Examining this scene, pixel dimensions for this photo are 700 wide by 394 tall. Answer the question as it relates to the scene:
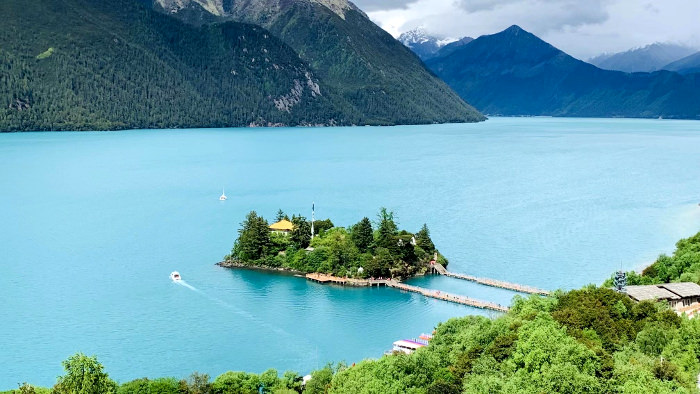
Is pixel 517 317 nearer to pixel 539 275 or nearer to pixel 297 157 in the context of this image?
pixel 539 275

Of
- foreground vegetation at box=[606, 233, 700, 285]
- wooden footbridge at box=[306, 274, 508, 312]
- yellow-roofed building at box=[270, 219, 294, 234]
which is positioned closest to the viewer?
foreground vegetation at box=[606, 233, 700, 285]

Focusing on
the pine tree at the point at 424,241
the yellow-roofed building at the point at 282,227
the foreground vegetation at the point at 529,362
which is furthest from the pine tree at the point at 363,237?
the foreground vegetation at the point at 529,362

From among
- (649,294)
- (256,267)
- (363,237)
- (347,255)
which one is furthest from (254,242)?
(649,294)

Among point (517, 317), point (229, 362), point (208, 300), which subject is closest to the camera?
point (517, 317)

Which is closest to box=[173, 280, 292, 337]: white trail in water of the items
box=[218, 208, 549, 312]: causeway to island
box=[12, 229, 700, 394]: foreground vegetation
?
box=[218, 208, 549, 312]: causeway to island

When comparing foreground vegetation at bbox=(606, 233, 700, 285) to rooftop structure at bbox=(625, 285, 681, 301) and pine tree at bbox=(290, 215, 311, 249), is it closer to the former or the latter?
rooftop structure at bbox=(625, 285, 681, 301)

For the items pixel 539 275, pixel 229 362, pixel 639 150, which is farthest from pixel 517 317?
pixel 639 150

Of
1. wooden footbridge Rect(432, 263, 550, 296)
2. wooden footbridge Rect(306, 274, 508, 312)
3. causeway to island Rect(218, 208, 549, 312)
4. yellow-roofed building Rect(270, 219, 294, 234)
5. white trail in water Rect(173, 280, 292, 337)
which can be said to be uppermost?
yellow-roofed building Rect(270, 219, 294, 234)
